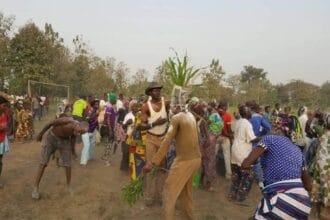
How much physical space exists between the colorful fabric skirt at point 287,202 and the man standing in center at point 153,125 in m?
2.88

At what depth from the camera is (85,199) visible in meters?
6.37

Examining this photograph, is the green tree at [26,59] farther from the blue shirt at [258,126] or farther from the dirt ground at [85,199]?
the blue shirt at [258,126]

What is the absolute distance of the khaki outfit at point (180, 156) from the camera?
181 inches

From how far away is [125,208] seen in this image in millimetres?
6012

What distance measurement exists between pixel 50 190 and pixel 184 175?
308 centimetres

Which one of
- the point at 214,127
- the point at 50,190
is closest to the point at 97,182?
the point at 50,190

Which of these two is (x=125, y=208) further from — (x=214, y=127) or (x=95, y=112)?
(x=95, y=112)

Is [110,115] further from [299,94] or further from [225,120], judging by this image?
[299,94]

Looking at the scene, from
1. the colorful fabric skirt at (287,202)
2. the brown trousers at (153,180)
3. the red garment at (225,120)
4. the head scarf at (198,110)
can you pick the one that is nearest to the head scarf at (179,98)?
the brown trousers at (153,180)

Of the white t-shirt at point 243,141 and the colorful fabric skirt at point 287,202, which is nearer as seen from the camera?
the colorful fabric skirt at point 287,202

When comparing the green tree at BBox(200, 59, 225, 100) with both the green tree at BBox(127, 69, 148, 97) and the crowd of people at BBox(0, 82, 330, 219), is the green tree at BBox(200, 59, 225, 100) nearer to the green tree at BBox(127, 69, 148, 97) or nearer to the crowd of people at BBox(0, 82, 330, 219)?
Answer: the green tree at BBox(127, 69, 148, 97)

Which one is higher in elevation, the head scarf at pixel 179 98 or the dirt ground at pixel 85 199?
the head scarf at pixel 179 98

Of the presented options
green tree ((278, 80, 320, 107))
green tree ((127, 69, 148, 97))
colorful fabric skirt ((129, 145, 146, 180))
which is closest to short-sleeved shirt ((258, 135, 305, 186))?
colorful fabric skirt ((129, 145, 146, 180))

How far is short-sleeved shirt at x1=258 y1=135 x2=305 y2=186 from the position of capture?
3.30m
